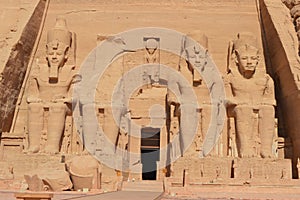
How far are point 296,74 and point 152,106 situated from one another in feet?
13.0

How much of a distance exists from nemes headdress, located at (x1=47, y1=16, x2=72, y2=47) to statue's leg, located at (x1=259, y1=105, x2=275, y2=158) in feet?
17.8

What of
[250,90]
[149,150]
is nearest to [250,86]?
[250,90]

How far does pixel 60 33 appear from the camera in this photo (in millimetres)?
12391

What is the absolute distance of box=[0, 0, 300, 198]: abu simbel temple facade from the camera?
11367 mm

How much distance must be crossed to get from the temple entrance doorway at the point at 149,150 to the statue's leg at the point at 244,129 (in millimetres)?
2465

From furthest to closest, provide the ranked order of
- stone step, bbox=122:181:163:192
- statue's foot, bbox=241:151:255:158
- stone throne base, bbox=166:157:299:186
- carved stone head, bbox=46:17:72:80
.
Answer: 1. carved stone head, bbox=46:17:72:80
2. statue's foot, bbox=241:151:255:158
3. stone throne base, bbox=166:157:299:186
4. stone step, bbox=122:181:163:192

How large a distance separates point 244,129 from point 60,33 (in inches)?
213

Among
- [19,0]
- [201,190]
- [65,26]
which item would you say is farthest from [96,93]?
[201,190]

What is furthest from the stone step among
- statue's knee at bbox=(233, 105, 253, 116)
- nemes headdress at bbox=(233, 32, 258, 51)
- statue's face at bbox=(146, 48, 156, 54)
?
statue's face at bbox=(146, 48, 156, 54)

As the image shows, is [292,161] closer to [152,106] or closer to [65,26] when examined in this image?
[152,106]

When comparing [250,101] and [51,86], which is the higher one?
[51,86]

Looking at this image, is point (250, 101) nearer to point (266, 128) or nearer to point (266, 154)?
point (266, 128)

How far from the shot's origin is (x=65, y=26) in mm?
12984

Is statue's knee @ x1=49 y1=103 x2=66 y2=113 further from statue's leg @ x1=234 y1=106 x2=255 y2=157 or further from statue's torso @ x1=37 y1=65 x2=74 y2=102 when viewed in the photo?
statue's leg @ x1=234 y1=106 x2=255 y2=157
